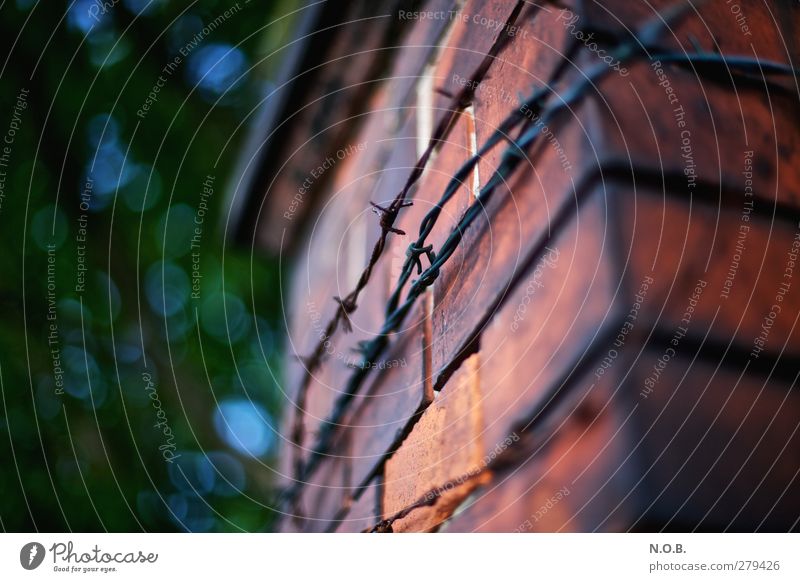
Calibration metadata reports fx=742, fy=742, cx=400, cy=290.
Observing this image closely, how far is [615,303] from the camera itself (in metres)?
0.60

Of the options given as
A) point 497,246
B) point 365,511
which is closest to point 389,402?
point 365,511

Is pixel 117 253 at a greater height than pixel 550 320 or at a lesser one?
greater

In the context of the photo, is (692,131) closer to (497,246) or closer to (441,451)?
(497,246)

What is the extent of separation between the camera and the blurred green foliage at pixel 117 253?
64.0 inches

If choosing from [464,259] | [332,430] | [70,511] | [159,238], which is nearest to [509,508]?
[464,259]

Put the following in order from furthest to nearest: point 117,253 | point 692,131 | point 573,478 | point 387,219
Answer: point 117,253, point 387,219, point 692,131, point 573,478

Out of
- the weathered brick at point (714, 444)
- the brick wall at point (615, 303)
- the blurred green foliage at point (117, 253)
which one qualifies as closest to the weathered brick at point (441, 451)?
the brick wall at point (615, 303)

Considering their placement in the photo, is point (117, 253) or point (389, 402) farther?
point (117, 253)

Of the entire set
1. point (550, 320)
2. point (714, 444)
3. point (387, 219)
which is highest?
point (387, 219)

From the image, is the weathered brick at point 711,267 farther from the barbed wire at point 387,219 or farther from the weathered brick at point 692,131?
the barbed wire at point 387,219

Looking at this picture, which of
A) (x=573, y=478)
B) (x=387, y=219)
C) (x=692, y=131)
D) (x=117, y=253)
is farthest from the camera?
(x=117, y=253)

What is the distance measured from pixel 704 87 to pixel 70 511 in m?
1.85

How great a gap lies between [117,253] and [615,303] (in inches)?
59.9
